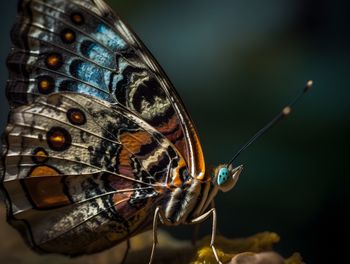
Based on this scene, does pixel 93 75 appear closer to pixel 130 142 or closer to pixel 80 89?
pixel 80 89

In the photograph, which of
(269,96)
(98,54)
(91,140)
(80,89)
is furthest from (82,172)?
(269,96)

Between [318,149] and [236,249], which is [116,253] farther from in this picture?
[318,149]

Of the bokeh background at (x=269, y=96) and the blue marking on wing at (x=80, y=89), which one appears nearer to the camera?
the blue marking on wing at (x=80, y=89)

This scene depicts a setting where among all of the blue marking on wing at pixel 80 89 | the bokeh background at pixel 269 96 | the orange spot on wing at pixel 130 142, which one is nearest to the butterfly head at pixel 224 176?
the orange spot on wing at pixel 130 142

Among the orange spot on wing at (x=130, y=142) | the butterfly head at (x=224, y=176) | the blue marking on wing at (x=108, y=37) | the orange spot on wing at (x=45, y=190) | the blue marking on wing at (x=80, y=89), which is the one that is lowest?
the butterfly head at (x=224, y=176)

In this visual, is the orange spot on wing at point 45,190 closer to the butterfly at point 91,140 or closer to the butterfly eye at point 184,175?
the butterfly at point 91,140

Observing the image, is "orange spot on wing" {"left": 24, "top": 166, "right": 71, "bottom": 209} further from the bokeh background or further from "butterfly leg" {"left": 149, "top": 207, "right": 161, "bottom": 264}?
the bokeh background

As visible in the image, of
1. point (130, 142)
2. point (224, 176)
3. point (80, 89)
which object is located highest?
point (80, 89)
